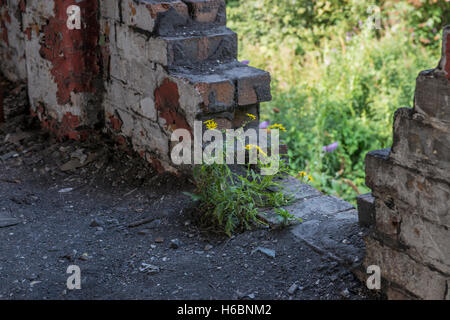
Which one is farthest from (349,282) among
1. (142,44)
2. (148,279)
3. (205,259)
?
(142,44)

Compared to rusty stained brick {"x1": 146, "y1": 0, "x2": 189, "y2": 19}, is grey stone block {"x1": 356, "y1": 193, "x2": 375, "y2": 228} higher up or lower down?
lower down

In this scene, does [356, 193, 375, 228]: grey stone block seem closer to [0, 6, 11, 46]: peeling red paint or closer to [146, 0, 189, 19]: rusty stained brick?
[146, 0, 189, 19]: rusty stained brick

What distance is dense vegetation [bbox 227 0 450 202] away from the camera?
5.41 metres

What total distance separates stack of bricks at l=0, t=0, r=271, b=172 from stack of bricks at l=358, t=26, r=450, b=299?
1.25m

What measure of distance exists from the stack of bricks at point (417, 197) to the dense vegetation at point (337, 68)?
227 cm

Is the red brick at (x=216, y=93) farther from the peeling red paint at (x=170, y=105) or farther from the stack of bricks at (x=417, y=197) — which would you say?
the stack of bricks at (x=417, y=197)

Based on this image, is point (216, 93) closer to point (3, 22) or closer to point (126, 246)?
point (126, 246)

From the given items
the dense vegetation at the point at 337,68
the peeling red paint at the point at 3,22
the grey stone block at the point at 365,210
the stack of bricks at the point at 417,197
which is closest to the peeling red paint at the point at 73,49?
the peeling red paint at the point at 3,22

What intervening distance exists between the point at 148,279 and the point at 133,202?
36.3 inches

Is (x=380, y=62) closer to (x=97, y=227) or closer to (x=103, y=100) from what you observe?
(x=103, y=100)

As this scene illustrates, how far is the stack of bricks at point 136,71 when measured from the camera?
3475 millimetres

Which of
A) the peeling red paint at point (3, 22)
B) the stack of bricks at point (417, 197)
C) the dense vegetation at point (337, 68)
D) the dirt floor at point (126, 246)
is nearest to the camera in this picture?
the stack of bricks at point (417, 197)

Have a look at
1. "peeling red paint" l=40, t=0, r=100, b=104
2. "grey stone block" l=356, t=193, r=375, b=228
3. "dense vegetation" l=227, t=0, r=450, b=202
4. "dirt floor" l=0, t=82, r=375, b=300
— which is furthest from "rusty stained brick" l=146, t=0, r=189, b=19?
"dense vegetation" l=227, t=0, r=450, b=202

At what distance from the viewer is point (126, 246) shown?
3131mm
